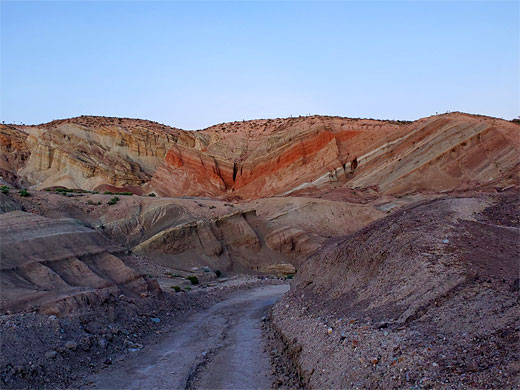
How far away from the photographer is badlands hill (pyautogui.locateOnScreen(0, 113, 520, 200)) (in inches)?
1668

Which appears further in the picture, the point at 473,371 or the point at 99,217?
the point at 99,217

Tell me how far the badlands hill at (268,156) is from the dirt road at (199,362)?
2874cm

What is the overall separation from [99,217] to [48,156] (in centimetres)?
3043

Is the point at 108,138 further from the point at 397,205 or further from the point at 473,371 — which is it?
the point at 473,371

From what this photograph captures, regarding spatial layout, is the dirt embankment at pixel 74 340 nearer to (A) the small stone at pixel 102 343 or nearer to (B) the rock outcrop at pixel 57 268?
(A) the small stone at pixel 102 343

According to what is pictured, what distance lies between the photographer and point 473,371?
6.07m

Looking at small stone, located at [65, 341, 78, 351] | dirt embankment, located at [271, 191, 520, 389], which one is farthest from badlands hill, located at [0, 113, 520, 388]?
small stone, located at [65, 341, 78, 351]

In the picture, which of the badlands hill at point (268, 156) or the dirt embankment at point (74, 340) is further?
the badlands hill at point (268, 156)

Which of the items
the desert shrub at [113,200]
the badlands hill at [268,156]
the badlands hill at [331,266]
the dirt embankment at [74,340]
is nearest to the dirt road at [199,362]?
the dirt embankment at [74,340]

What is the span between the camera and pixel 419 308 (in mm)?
8547

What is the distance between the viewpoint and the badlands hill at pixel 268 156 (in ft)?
139

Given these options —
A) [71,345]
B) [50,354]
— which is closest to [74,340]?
[71,345]

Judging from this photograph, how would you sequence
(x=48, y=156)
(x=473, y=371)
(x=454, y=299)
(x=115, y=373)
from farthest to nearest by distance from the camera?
(x=48, y=156) < (x=115, y=373) < (x=454, y=299) < (x=473, y=371)

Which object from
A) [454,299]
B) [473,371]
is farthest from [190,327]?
[473,371]
